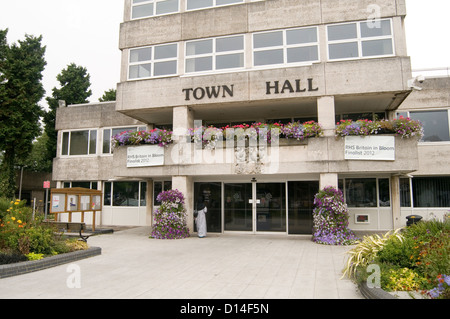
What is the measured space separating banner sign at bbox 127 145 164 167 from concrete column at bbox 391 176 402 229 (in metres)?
10.4

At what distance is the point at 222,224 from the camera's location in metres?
15.5

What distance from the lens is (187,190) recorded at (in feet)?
47.7

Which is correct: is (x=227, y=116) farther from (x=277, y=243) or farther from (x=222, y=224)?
(x=277, y=243)

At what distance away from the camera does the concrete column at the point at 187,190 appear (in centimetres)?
1439

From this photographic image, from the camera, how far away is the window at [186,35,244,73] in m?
14.7

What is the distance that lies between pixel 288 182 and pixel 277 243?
3.30 meters

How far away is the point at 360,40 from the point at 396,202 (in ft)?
23.9

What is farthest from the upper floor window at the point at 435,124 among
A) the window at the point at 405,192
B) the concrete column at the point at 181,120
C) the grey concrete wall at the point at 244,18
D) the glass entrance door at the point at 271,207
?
the concrete column at the point at 181,120

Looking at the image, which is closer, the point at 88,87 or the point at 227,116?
the point at 227,116

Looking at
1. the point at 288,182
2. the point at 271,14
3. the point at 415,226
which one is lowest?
the point at 415,226

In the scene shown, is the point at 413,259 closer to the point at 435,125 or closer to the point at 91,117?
the point at 435,125

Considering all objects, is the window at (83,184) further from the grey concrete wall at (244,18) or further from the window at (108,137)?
the grey concrete wall at (244,18)
